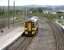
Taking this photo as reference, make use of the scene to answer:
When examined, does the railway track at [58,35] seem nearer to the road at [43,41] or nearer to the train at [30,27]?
the road at [43,41]

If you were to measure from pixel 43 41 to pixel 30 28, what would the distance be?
2.33 m

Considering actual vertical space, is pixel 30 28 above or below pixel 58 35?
above

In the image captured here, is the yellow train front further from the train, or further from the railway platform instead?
the railway platform

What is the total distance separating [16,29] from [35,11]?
11.1 feet

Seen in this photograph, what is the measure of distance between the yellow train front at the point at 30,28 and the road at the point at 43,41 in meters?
0.50

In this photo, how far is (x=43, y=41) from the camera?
8812mm

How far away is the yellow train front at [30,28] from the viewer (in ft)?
35.4

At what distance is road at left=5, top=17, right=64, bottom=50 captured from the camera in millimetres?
7617

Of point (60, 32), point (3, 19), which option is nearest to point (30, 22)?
point (60, 32)

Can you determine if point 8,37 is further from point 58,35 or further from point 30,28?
point 30,28

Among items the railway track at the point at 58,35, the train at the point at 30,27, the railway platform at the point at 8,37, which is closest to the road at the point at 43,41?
the railway track at the point at 58,35

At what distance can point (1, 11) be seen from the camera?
7344mm

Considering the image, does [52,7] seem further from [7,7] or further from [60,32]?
[60,32]

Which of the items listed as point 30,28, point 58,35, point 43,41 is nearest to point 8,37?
point 43,41
